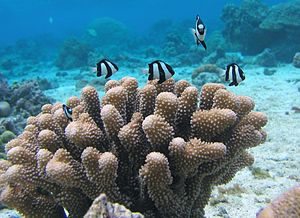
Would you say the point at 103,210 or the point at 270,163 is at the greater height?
the point at 103,210

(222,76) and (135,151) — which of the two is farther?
(222,76)

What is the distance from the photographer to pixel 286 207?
218cm

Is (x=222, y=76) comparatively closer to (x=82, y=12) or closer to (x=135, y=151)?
(x=135, y=151)

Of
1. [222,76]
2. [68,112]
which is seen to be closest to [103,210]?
[68,112]

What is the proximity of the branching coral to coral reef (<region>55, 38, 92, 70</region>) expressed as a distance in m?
22.2

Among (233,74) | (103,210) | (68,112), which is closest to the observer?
(103,210)

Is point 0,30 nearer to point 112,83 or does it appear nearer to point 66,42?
point 66,42

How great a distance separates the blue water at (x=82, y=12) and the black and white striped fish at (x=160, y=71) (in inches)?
4053

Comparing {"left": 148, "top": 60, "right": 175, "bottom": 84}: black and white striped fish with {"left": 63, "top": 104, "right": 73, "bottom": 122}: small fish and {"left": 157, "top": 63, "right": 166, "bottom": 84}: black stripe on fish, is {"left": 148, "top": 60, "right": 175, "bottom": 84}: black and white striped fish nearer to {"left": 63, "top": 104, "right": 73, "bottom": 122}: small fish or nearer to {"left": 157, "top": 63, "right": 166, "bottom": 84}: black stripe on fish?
{"left": 157, "top": 63, "right": 166, "bottom": 84}: black stripe on fish

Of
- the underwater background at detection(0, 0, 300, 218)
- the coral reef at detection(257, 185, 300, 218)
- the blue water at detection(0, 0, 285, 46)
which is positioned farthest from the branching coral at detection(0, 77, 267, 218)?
the blue water at detection(0, 0, 285, 46)

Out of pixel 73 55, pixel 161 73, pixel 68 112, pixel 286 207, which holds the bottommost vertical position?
pixel 73 55

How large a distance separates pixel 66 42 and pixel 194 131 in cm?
2513

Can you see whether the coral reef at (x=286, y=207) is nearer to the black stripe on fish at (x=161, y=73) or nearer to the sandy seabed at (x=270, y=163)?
the black stripe on fish at (x=161, y=73)

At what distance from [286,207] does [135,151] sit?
4.40ft
